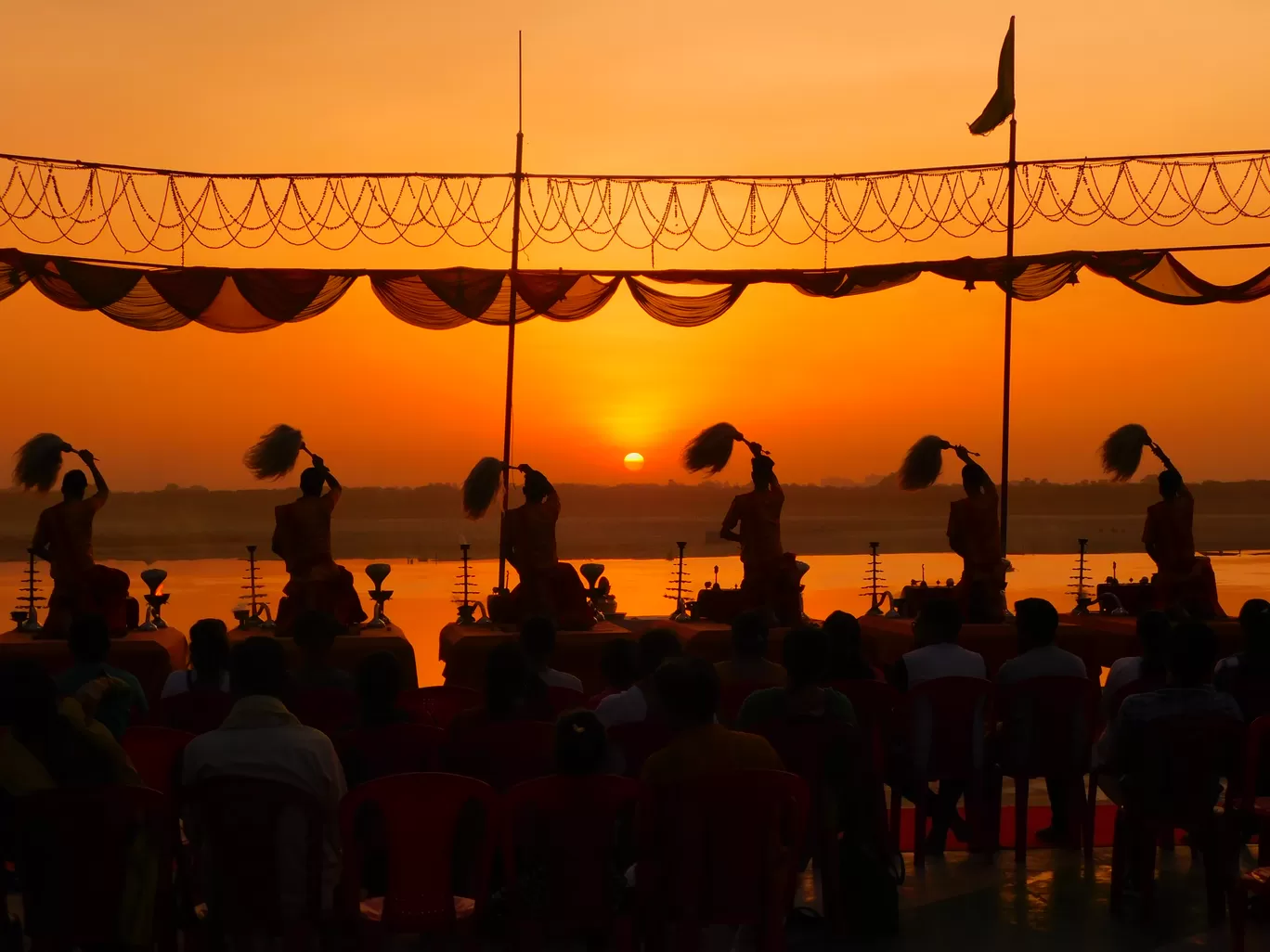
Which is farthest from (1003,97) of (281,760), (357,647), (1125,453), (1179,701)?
(281,760)

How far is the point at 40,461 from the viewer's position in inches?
367

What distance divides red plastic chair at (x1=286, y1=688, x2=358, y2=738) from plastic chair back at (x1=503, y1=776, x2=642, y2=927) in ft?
4.42

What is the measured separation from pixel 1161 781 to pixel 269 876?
2.90 metres

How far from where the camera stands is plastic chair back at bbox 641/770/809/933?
3.72m

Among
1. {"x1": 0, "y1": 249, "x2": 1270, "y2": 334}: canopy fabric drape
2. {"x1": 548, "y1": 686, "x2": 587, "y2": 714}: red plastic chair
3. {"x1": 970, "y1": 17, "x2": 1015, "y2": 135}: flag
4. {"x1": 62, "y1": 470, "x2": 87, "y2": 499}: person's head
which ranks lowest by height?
{"x1": 548, "y1": 686, "x2": 587, "y2": 714}: red plastic chair

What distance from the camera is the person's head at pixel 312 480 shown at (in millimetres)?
9477

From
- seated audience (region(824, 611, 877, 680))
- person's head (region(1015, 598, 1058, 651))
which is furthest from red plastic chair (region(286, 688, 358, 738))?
person's head (region(1015, 598, 1058, 651))

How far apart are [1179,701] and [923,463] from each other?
5.88 meters

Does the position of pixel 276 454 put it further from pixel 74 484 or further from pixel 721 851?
pixel 721 851

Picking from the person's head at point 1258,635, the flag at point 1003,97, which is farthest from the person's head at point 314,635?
the flag at point 1003,97

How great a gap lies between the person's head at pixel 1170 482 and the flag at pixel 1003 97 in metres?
3.64

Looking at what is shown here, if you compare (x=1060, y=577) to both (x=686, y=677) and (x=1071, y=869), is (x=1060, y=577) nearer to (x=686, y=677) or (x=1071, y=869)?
(x=1071, y=869)

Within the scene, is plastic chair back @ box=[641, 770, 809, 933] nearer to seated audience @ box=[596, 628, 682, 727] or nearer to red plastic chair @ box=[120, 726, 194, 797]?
seated audience @ box=[596, 628, 682, 727]

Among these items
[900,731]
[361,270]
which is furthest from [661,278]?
[900,731]
